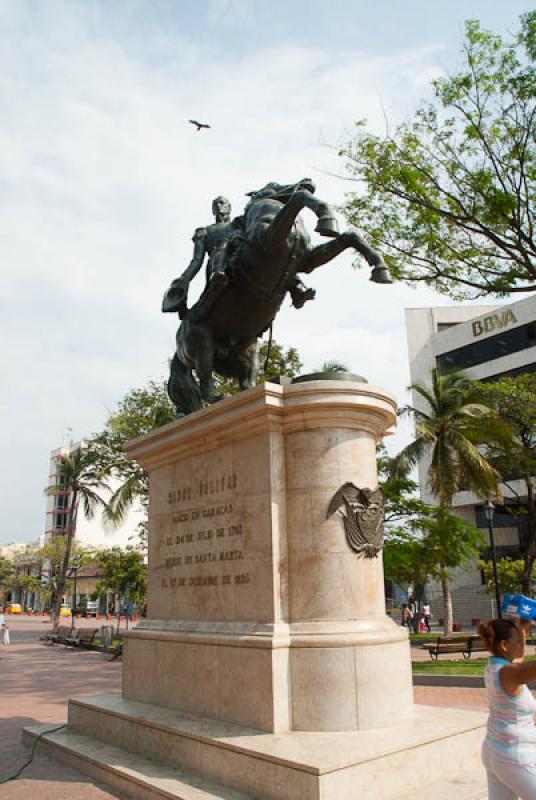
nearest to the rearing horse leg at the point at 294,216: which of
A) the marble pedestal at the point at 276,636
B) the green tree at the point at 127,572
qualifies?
the marble pedestal at the point at 276,636

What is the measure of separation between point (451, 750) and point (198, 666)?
2.32 metres

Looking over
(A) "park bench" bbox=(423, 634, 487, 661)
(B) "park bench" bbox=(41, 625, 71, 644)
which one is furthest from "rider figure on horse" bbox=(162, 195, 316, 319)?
(B) "park bench" bbox=(41, 625, 71, 644)

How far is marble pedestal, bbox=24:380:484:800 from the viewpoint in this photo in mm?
4918

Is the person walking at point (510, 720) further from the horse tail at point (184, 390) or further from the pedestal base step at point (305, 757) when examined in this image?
the horse tail at point (184, 390)

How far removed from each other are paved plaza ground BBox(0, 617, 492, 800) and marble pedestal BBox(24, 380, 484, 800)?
0.34 meters

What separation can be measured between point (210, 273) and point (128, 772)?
5036mm

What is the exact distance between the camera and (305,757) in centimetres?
454

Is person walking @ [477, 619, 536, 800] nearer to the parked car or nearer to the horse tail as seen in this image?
the horse tail

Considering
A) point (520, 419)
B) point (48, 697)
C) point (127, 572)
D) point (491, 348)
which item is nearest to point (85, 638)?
point (127, 572)

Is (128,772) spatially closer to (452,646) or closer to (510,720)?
(510,720)

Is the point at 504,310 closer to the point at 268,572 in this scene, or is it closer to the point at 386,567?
the point at 386,567

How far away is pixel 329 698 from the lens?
528 centimetres

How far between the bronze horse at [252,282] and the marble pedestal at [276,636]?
1.11 meters

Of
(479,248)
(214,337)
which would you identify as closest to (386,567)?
(479,248)
